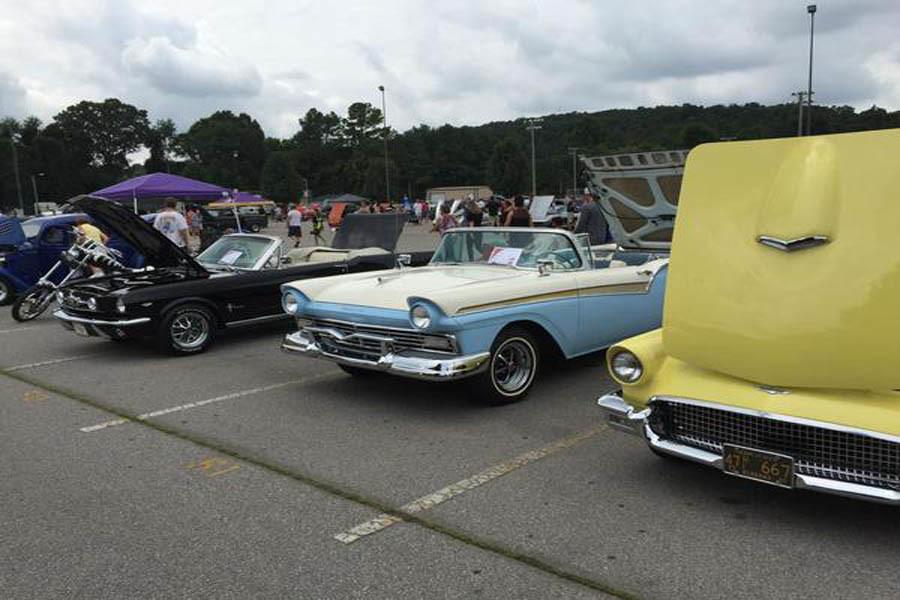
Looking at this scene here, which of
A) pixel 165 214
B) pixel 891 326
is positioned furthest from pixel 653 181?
pixel 165 214

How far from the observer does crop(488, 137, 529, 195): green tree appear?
105312 mm

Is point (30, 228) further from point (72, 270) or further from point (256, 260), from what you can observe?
point (256, 260)

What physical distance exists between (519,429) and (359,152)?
116241 mm

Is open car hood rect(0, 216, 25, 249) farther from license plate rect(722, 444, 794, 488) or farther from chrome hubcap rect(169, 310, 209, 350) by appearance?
license plate rect(722, 444, 794, 488)

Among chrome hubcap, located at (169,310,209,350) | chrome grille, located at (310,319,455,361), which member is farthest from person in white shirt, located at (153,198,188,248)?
chrome grille, located at (310,319,455,361)

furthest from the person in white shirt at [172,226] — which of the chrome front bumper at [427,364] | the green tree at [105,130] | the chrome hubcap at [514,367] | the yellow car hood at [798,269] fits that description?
the green tree at [105,130]

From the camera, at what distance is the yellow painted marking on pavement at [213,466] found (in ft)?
14.1

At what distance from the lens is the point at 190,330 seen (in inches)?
308

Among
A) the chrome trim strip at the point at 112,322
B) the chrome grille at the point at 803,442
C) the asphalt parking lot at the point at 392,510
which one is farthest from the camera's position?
the chrome trim strip at the point at 112,322

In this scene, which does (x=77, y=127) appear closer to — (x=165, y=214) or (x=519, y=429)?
(x=165, y=214)

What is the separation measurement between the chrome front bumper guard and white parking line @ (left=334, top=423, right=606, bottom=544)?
64cm

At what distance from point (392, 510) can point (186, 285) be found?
4986 mm

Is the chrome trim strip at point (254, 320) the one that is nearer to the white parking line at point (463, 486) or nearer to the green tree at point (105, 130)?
the white parking line at point (463, 486)

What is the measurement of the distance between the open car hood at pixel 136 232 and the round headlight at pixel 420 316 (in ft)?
13.6
